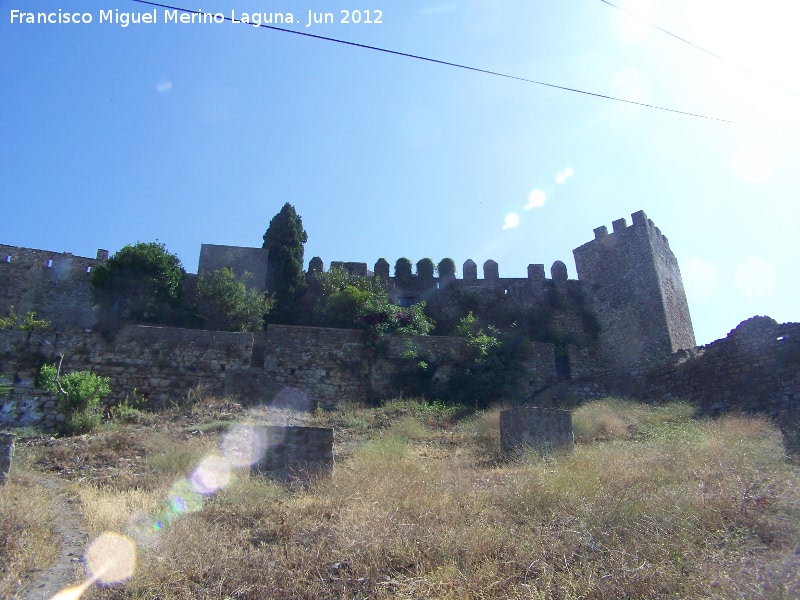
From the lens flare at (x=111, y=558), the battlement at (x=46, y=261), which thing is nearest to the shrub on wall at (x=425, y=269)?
the battlement at (x=46, y=261)

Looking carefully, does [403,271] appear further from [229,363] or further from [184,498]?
[184,498]

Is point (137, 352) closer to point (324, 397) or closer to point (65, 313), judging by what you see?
point (324, 397)

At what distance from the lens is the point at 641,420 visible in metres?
13.5

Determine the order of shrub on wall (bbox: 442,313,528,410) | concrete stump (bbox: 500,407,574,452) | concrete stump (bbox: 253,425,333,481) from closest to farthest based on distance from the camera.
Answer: concrete stump (bbox: 253,425,333,481) → concrete stump (bbox: 500,407,574,452) → shrub on wall (bbox: 442,313,528,410)

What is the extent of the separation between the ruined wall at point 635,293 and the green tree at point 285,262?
11.0 meters

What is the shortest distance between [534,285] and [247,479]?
17.1 m

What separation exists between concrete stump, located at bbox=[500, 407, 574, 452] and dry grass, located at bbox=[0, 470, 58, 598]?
23.1ft

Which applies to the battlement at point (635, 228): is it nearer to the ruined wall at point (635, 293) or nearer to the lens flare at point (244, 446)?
the ruined wall at point (635, 293)

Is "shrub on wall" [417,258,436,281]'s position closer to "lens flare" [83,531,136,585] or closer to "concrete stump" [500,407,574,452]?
"concrete stump" [500,407,574,452]

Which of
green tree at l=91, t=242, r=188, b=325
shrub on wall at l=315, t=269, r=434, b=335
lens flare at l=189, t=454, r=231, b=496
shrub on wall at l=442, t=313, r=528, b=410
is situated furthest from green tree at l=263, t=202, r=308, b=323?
lens flare at l=189, t=454, r=231, b=496

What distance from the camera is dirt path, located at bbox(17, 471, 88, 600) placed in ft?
17.4

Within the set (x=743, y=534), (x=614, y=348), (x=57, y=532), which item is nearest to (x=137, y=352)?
(x=57, y=532)

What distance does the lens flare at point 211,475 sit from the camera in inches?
330

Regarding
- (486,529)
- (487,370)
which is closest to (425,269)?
(487,370)
